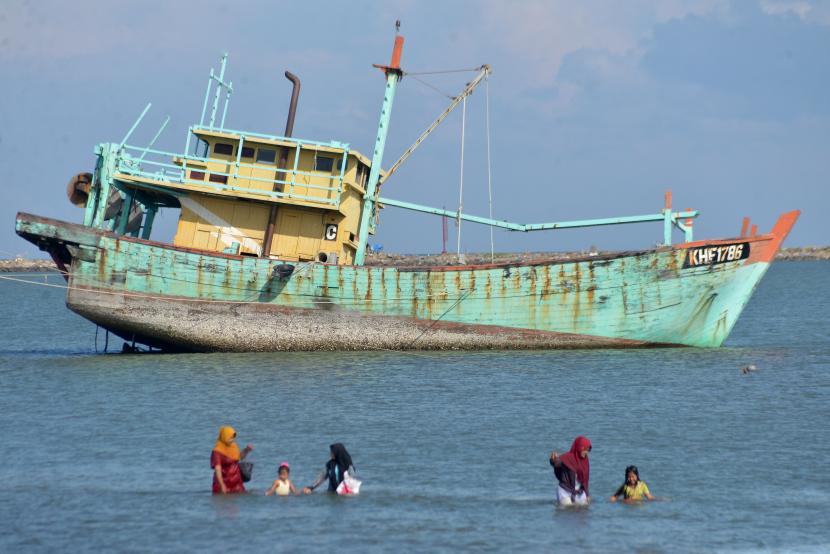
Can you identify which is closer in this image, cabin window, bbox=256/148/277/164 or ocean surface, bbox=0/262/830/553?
ocean surface, bbox=0/262/830/553

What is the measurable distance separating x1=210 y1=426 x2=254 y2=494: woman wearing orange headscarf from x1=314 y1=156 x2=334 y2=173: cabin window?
49.5 ft

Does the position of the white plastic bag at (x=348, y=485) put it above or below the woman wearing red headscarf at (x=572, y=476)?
below

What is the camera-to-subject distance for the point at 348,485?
571 inches

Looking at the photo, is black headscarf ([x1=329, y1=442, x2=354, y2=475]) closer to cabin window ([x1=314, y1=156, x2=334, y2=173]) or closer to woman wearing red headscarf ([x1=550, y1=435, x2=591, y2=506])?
woman wearing red headscarf ([x1=550, y1=435, x2=591, y2=506])

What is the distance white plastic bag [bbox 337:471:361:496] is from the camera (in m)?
14.5

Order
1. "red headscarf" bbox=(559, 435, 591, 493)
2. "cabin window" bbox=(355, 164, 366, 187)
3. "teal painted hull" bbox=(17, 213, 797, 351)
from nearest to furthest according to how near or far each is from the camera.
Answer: "red headscarf" bbox=(559, 435, 591, 493)
"teal painted hull" bbox=(17, 213, 797, 351)
"cabin window" bbox=(355, 164, 366, 187)

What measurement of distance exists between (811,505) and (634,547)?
3248 millimetres

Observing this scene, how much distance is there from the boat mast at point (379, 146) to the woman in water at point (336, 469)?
47.0ft

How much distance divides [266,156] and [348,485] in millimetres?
15810

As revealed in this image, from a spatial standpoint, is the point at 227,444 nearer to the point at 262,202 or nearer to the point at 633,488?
the point at 633,488

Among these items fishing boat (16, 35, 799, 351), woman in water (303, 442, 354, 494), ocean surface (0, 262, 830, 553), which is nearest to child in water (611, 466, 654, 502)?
ocean surface (0, 262, 830, 553)

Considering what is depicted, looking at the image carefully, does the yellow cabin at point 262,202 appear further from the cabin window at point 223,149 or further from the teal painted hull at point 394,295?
the teal painted hull at point 394,295

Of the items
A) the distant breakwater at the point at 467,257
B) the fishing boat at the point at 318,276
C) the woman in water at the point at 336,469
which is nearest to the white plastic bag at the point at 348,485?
the woman in water at the point at 336,469

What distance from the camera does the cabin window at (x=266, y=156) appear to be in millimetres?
28812
